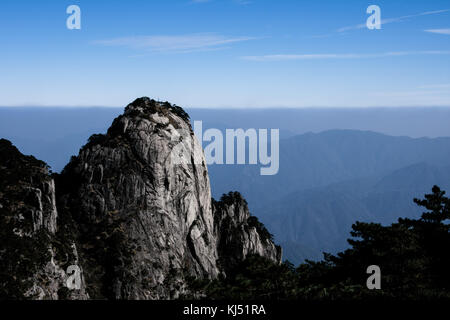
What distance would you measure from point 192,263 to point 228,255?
69.1 ft

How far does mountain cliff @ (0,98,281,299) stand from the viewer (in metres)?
59.8

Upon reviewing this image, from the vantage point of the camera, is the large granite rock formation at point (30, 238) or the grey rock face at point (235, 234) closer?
the large granite rock formation at point (30, 238)

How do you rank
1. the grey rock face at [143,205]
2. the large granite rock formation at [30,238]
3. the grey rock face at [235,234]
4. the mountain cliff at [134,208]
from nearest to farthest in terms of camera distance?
the large granite rock formation at [30,238], the mountain cliff at [134,208], the grey rock face at [143,205], the grey rock face at [235,234]

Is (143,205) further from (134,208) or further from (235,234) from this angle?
(235,234)

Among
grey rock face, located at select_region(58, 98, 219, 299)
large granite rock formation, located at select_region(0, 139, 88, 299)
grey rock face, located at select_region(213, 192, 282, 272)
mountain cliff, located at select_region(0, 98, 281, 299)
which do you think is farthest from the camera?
grey rock face, located at select_region(213, 192, 282, 272)

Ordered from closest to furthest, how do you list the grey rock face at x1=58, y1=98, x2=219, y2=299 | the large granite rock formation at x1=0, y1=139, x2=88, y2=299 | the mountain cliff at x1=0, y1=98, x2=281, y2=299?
the large granite rock formation at x1=0, y1=139, x2=88, y2=299 → the mountain cliff at x1=0, y1=98, x2=281, y2=299 → the grey rock face at x1=58, y1=98, x2=219, y2=299

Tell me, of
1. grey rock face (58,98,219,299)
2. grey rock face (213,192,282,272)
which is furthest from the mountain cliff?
grey rock face (213,192,282,272)

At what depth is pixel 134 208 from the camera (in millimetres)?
70250

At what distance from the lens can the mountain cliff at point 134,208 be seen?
196ft

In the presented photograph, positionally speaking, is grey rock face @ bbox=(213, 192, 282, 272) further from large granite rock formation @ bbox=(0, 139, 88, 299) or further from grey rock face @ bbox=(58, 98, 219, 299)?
large granite rock formation @ bbox=(0, 139, 88, 299)

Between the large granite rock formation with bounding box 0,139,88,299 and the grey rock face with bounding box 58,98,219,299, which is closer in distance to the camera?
the large granite rock formation with bounding box 0,139,88,299

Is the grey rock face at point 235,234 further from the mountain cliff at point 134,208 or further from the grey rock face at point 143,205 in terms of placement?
the grey rock face at point 143,205

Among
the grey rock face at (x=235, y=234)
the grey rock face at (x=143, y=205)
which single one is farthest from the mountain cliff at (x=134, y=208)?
the grey rock face at (x=235, y=234)
